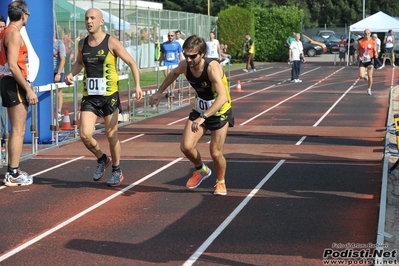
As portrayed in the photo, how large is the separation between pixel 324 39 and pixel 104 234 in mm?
65229

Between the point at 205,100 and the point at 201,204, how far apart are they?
1.12 meters

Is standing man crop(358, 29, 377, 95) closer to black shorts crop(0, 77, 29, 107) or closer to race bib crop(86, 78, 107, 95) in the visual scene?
race bib crop(86, 78, 107, 95)

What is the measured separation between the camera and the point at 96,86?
32.0 feet

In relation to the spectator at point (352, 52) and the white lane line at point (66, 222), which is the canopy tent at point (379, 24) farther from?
the white lane line at point (66, 222)

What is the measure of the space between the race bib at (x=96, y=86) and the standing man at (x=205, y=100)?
76 cm

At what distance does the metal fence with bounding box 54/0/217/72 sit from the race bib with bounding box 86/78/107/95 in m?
17.1

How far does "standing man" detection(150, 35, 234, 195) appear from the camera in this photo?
8.73 m

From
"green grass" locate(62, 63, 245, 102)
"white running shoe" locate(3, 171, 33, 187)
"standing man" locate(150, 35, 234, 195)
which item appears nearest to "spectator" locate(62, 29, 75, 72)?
"green grass" locate(62, 63, 245, 102)

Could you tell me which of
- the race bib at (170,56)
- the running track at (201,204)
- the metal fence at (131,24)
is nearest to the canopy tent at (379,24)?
the metal fence at (131,24)

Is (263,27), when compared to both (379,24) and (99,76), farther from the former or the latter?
(99,76)

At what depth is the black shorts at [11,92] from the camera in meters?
→ 9.94

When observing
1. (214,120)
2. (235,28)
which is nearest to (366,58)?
(214,120)

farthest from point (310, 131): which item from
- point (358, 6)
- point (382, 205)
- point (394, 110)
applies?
point (358, 6)

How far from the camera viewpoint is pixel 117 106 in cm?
999
